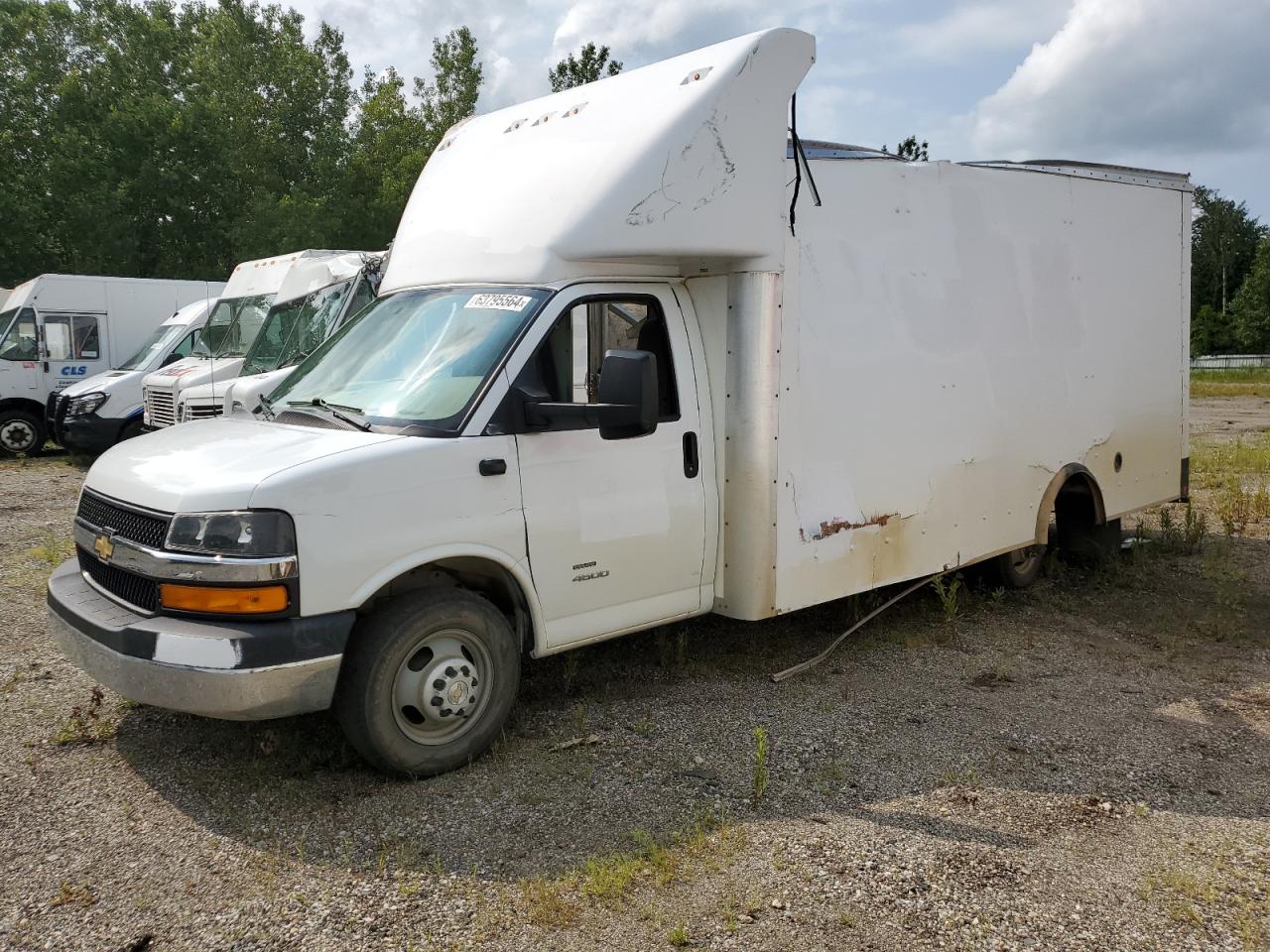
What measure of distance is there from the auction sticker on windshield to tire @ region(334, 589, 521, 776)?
1329 millimetres

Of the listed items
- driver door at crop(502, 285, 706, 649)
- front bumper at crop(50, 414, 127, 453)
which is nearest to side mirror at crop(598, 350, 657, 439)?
driver door at crop(502, 285, 706, 649)

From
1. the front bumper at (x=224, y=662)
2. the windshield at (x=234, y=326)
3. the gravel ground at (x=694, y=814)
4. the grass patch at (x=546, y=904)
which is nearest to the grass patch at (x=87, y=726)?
the gravel ground at (x=694, y=814)

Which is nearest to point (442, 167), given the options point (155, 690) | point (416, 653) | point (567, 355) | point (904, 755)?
point (567, 355)

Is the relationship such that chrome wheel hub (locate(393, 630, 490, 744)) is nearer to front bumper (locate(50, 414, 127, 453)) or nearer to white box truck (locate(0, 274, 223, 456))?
front bumper (locate(50, 414, 127, 453))

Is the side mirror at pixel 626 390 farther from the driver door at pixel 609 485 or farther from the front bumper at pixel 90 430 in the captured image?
the front bumper at pixel 90 430

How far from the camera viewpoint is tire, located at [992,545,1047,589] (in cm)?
760

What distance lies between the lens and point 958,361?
21.2 feet

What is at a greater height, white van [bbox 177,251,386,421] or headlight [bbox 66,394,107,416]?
white van [bbox 177,251,386,421]

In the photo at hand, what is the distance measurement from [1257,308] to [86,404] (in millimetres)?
64514

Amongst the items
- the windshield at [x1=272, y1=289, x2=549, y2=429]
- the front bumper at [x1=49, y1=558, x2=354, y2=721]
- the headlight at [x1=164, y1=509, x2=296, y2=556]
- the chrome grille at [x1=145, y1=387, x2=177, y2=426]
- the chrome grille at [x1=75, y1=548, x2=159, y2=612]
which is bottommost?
the front bumper at [x1=49, y1=558, x2=354, y2=721]

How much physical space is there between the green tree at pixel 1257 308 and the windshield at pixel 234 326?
62.1 m

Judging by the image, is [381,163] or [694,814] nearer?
[694,814]

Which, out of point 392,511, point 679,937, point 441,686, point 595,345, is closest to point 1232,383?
point 595,345

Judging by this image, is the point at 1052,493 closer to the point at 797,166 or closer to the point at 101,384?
the point at 797,166
